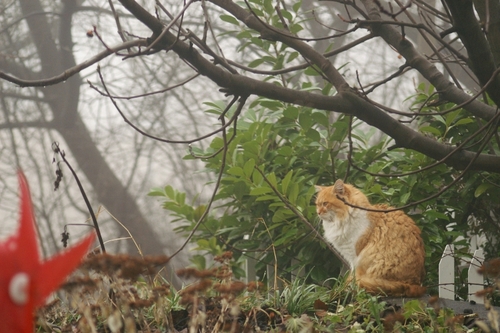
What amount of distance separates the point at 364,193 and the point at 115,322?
1.43 metres

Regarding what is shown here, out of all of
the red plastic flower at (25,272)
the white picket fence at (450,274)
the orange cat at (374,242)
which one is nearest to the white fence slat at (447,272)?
the white picket fence at (450,274)

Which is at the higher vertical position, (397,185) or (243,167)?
(243,167)

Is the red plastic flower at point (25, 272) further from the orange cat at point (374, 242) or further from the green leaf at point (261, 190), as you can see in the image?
the green leaf at point (261, 190)

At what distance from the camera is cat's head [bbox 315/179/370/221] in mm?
1749

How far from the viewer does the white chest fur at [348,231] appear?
178 centimetres

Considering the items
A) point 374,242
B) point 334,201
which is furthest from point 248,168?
point 374,242

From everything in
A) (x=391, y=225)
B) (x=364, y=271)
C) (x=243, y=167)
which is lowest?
(x=364, y=271)

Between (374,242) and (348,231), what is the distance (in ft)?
0.33

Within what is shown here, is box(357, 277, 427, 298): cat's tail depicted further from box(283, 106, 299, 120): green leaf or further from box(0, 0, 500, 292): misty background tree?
box(283, 106, 299, 120): green leaf

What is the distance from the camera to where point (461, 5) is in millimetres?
911

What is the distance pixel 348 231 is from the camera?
1808 millimetres

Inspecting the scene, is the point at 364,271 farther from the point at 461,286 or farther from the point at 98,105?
the point at 98,105

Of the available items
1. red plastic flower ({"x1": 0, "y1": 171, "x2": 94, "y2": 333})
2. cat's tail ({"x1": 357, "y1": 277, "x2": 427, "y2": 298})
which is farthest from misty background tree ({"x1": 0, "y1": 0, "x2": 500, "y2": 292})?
red plastic flower ({"x1": 0, "y1": 171, "x2": 94, "y2": 333})

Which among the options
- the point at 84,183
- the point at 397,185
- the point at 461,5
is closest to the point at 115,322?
the point at 461,5
